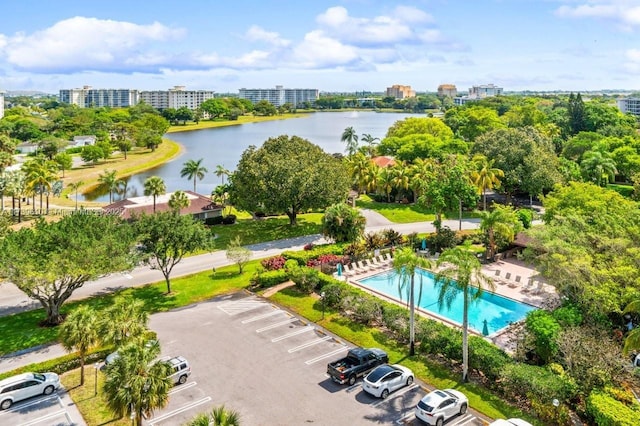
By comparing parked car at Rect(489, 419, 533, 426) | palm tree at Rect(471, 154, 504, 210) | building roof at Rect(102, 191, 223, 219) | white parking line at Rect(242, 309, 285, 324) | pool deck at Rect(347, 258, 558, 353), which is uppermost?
palm tree at Rect(471, 154, 504, 210)

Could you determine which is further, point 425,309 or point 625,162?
point 625,162

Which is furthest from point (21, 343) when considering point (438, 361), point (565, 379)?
point (565, 379)

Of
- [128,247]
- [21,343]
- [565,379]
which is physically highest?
[128,247]

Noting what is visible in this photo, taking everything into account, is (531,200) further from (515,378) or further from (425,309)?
(515,378)

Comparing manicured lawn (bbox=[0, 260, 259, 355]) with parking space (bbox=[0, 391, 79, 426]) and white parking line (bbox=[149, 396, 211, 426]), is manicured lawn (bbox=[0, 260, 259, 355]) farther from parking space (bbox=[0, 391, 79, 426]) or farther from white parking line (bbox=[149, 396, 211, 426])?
white parking line (bbox=[149, 396, 211, 426])

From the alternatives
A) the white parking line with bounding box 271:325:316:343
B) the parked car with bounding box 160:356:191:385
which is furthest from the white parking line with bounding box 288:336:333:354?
the parked car with bounding box 160:356:191:385
